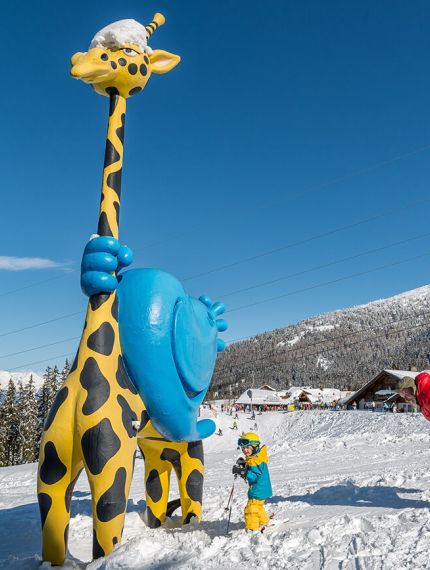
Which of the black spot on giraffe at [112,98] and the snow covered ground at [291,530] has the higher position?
the black spot on giraffe at [112,98]

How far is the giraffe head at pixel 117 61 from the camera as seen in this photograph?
5.87 metres

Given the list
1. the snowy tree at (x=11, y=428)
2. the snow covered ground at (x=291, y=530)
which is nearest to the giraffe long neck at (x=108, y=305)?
the snow covered ground at (x=291, y=530)

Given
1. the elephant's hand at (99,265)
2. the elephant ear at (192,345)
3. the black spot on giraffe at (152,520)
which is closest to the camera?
the elephant's hand at (99,265)

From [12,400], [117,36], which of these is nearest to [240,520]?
[117,36]

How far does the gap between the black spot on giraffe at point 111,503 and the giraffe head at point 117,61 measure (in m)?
4.26

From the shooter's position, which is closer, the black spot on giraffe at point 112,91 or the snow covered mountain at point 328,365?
the black spot on giraffe at point 112,91

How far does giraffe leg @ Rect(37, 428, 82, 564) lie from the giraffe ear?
4.55 metres

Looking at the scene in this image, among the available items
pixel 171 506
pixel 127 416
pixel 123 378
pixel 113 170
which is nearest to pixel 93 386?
pixel 123 378

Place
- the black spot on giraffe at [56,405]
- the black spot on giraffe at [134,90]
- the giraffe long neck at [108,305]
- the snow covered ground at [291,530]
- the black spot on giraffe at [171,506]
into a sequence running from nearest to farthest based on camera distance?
the snow covered ground at [291,530]
the black spot on giraffe at [56,405]
the giraffe long neck at [108,305]
the black spot on giraffe at [134,90]
the black spot on giraffe at [171,506]

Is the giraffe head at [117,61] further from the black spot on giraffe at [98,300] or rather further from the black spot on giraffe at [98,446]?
the black spot on giraffe at [98,446]

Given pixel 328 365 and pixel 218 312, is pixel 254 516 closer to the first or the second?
pixel 218 312

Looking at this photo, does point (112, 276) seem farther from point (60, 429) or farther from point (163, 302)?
point (60, 429)

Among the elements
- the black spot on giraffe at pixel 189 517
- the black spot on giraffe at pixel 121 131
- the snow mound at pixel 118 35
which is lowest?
the black spot on giraffe at pixel 189 517

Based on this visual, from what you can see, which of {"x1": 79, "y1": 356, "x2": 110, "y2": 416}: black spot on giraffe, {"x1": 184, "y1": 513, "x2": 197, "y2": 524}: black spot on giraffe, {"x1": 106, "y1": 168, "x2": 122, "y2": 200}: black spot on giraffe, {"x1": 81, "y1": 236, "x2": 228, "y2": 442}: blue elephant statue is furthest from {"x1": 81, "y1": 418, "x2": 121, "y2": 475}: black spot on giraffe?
{"x1": 106, "y1": 168, "x2": 122, "y2": 200}: black spot on giraffe
